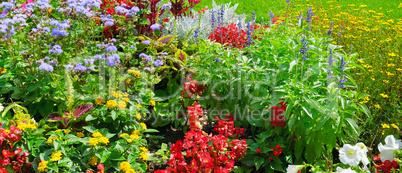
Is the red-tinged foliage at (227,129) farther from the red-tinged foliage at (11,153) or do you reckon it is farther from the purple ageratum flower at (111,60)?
the red-tinged foliage at (11,153)

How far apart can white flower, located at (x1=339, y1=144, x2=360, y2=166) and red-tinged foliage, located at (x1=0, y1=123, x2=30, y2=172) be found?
1855 millimetres

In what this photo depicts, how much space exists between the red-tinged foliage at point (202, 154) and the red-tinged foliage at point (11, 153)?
84 centimetres

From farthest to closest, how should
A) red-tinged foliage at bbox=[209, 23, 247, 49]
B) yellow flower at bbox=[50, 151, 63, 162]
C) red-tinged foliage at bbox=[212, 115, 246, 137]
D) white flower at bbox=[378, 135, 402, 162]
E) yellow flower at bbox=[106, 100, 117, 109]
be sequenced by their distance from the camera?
red-tinged foliage at bbox=[209, 23, 247, 49] < red-tinged foliage at bbox=[212, 115, 246, 137] < yellow flower at bbox=[106, 100, 117, 109] < yellow flower at bbox=[50, 151, 63, 162] < white flower at bbox=[378, 135, 402, 162]

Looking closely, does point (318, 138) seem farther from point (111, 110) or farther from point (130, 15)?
point (130, 15)

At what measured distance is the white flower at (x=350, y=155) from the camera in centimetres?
178

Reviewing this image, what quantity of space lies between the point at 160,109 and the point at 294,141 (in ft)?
3.65

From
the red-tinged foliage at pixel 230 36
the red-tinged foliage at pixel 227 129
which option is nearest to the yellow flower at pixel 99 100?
the red-tinged foliage at pixel 227 129

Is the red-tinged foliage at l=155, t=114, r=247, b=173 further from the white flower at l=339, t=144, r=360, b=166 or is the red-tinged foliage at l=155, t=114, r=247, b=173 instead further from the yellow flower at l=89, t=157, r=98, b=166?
the white flower at l=339, t=144, r=360, b=166

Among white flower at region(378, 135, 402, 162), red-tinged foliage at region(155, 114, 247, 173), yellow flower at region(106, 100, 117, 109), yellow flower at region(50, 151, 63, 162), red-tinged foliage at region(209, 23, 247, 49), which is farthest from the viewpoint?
red-tinged foliage at region(209, 23, 247, 49)

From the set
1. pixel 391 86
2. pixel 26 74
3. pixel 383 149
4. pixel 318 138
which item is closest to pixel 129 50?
pixel 26 74

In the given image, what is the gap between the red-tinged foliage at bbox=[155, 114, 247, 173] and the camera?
6.57 ft

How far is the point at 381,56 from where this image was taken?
3.82m

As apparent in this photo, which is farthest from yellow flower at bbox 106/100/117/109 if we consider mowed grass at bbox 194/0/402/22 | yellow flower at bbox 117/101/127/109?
mowed grass at bbox 194/0/402/22


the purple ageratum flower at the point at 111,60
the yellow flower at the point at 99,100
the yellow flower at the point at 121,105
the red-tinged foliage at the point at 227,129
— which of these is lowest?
the red-tinged foliage at the point at 227,129
